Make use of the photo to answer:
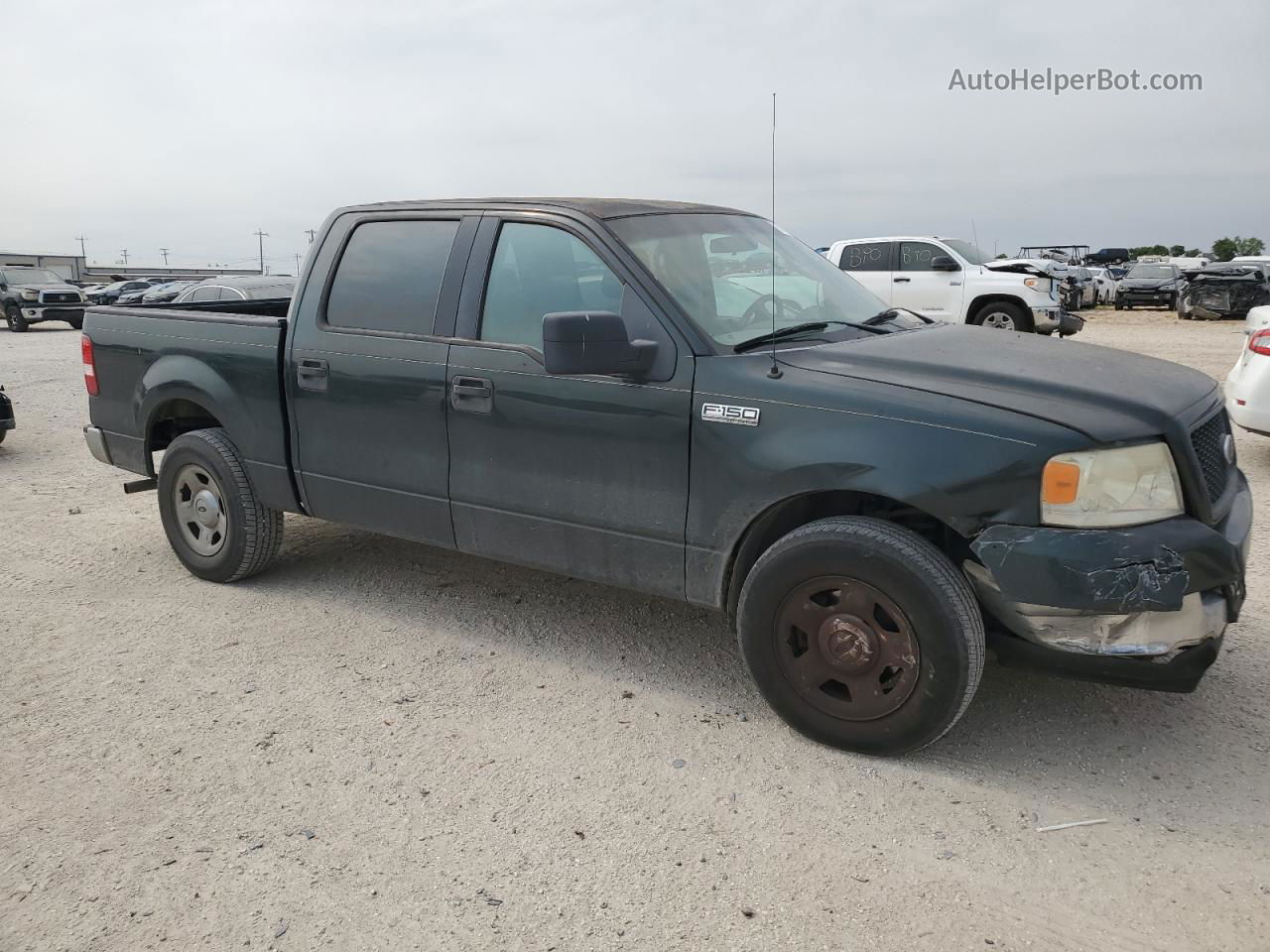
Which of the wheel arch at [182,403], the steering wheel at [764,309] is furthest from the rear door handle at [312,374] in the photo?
the steering wheel at [764,309]

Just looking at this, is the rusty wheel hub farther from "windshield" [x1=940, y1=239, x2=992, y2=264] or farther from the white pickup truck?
"windshield" [x1=940, y1=239, x2=992, y2=264]

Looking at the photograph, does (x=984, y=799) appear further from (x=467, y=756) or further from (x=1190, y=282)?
(x=1190, y=282)

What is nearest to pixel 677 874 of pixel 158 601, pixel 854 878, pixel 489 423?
pixel 854 878

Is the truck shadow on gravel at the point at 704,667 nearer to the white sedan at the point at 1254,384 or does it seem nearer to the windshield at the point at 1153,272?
the white sedan at the point at 1254,384

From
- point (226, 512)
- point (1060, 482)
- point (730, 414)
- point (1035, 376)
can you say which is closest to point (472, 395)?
point (730, 414)

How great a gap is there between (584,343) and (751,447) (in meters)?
0.67

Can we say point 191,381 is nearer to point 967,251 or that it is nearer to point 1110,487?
point 1110,487

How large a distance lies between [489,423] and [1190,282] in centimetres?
2539

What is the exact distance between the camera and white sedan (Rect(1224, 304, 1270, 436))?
714 cm

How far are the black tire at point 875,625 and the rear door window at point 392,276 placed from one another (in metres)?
1.90

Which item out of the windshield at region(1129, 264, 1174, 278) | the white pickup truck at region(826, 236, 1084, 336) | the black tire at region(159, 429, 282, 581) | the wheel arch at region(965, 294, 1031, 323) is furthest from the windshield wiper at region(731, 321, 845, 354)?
the windshield at region(1129, 264, 1174, 278)

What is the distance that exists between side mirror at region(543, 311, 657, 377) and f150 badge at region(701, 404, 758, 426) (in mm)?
330

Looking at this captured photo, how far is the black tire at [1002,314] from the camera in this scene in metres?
15.6

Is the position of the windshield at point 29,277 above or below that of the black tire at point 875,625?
above
